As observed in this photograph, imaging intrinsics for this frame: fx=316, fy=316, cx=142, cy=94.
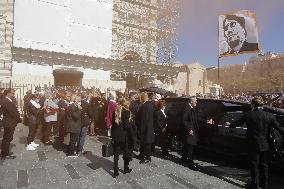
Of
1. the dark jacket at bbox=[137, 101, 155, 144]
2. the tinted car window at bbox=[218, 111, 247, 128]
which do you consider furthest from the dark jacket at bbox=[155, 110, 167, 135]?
the tinted car window at bbox=[218, 111, 247, 128]

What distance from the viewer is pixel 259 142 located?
6707mm

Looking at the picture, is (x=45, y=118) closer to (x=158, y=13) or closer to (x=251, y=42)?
(x=251, y=42)

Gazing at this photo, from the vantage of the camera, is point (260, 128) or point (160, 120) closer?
point (260, 128)

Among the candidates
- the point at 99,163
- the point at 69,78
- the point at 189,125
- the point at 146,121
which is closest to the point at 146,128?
the point at 146,121

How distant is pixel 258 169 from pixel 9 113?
22.2ft

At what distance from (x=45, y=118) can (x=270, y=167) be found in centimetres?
763

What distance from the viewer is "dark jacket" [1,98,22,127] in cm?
895

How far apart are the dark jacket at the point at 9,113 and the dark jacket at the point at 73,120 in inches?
57.8

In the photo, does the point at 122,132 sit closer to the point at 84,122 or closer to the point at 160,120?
the point at 84,122

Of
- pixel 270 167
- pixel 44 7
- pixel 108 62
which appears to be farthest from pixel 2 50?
pixel 270 167

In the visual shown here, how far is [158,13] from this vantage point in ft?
134

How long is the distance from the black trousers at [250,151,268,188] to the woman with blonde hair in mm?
2869

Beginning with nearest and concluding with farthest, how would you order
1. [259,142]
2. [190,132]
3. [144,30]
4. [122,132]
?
[259,142], [122,132], [190,132], [144,30]

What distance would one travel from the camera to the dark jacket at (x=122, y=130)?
7.59 metres
